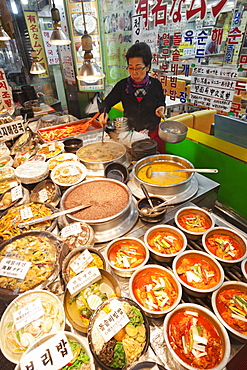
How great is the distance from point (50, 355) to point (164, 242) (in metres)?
1.15

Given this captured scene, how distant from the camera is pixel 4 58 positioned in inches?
396

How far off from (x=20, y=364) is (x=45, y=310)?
1.03ft

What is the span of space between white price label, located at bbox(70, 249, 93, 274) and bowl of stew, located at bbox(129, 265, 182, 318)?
35 cm

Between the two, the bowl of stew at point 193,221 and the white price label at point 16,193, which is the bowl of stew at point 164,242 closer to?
the bowl of stew at point 193,221

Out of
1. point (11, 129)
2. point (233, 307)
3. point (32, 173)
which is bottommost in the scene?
point (233, 307)

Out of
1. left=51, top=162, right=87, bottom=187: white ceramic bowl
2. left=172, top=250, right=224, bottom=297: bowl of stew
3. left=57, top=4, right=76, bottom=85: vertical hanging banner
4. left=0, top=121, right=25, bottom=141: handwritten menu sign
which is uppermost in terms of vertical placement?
left=57, top=4, right=76, bottom=85: vertical hanging banner

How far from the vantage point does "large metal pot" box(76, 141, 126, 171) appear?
304 cm

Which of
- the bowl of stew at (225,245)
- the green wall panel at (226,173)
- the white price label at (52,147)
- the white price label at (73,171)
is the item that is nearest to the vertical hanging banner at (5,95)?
the white price label at (52,147)

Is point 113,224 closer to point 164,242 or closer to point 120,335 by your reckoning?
point 164,242

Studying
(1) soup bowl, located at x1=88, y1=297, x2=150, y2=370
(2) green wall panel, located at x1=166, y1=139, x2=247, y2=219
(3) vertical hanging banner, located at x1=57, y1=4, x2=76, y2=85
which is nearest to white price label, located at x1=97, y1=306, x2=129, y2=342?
(1) soup bowl, located at x1=88, y1=297, x2=150, y2=370

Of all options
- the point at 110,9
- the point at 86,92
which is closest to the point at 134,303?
the point at 110,9

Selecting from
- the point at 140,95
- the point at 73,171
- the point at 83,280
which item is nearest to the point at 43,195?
the point at 73,171

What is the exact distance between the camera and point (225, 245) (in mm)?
1875

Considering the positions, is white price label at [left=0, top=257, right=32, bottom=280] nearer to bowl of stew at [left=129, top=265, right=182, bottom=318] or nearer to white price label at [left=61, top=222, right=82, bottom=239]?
white price label at [left=61, top=222, right=82, bottom=239]
